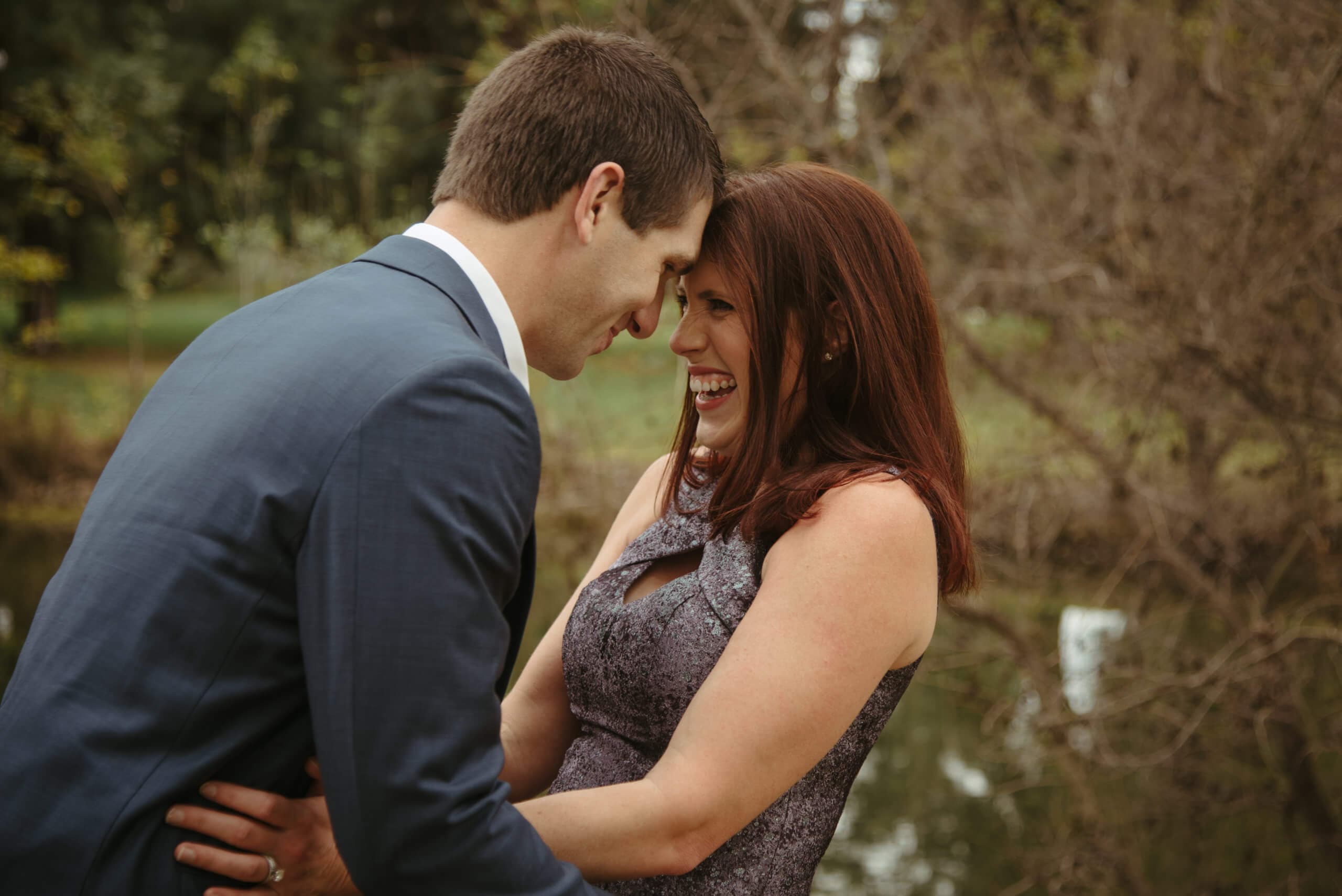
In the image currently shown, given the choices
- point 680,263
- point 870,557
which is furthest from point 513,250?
point 870,557

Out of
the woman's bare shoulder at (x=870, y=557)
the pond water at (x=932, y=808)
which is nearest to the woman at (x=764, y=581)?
the woman's bare shoulder at (x=870, y=557)

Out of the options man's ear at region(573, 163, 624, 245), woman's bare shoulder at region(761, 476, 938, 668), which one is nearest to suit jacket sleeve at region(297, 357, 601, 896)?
man's ear at region(573, 163, 624, 245)

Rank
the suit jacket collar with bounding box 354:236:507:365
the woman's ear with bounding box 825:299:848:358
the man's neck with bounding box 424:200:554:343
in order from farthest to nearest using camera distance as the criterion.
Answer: the woman's ear with bounding box 825:299:848:358 → the man's neck with bounding box 424:200:554:343 → the suit jacket collar with bounding box 354:236:507:365

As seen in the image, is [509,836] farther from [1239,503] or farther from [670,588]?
[1239,503]

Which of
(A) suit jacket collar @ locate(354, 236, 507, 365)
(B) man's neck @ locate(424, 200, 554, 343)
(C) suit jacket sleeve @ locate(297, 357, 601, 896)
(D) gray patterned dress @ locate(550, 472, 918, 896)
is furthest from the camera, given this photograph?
(D) gray patterned dress @ locate(550, 472, 918, 896)

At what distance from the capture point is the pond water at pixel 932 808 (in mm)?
6645

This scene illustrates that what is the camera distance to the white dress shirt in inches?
65.4

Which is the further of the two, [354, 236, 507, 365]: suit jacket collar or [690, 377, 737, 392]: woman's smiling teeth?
[690, 377, 737, 392]: woman's smiling teeth

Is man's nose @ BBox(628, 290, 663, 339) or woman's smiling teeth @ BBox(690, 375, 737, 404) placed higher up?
man's nose @ BBox(628, 290, 663, 339)

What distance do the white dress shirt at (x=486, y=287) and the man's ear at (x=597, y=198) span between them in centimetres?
16

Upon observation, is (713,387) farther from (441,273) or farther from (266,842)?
(266,842)

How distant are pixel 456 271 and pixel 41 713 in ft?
2.42

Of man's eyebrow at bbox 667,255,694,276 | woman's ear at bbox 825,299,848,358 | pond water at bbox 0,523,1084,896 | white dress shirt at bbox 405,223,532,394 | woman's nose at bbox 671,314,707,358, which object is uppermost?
white dress shirt at bbox 405,223,532,394

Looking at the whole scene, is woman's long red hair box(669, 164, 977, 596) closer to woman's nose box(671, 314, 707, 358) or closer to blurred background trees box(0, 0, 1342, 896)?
woman's nose box(671, 314, 707, 358)
